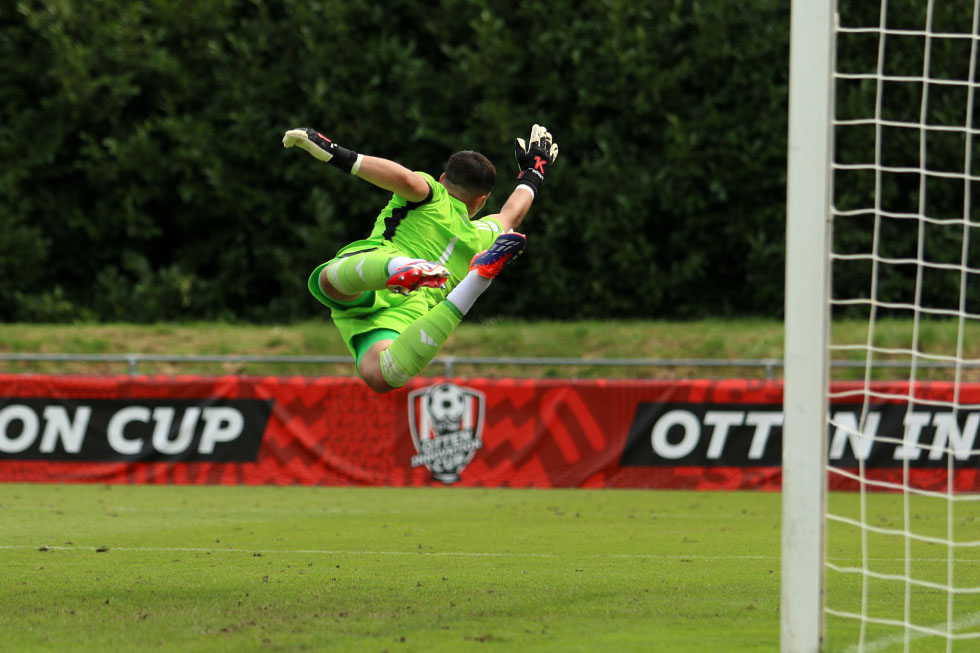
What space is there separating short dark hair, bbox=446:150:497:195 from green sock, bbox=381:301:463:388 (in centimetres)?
107

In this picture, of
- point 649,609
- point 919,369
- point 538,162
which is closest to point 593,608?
point 649,609

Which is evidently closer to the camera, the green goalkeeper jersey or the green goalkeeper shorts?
the green goalkeeper jersey

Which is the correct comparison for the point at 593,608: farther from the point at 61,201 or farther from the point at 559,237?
the point at 61,201

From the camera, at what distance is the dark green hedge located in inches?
869

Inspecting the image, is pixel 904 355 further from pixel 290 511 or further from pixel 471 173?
pixel 471 173

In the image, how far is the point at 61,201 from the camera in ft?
78.3

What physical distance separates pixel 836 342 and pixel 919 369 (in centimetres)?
177

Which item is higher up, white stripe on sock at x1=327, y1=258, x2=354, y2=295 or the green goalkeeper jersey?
the green goalkeeper jersey

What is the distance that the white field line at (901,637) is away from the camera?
5.63m

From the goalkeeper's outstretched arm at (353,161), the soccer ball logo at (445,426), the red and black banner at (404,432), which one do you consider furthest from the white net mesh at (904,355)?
the soccer ball logo at (445,426)

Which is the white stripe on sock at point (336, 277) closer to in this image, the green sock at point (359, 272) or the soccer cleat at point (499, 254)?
the green sock at point (359, 272)

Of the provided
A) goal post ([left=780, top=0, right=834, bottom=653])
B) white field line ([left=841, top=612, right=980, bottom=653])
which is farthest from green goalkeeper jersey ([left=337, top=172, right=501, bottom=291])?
white field line ([left=841, top=612, right=980, bottom=653])

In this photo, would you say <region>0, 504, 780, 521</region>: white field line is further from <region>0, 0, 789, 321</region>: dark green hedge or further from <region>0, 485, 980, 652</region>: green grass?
<region>0, 0, 789, 321</region>: dark green hedge

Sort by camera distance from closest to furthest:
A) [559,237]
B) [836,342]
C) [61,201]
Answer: [836,342] < [559,237] < [61,201]
